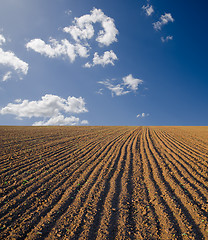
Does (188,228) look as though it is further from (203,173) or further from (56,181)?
(56,181)

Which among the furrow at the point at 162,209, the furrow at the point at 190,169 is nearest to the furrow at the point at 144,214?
the furrow at the point at 162,209

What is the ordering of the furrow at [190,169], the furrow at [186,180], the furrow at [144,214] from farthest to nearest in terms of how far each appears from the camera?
the furrow at [190,169] < the furrow at [186,180] < the furrow at [144,214]

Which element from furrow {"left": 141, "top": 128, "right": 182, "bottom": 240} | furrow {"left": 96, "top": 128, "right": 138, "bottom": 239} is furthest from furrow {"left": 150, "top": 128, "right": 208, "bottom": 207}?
furrow {"left": 96, "top": 128, "right": 138, "bottom": 239}

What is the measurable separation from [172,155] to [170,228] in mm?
6652

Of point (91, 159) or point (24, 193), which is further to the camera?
point (91, 159)

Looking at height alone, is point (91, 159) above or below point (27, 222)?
above

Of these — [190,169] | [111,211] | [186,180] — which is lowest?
[111,211]

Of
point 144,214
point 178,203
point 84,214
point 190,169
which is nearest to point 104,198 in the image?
point 84,214

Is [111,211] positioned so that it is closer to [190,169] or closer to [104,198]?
[104,198]

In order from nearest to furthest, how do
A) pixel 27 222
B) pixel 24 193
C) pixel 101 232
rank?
pixel 101 232
pixel 27 222
pixel 24 193

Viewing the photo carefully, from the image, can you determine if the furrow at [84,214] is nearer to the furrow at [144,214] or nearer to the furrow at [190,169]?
the furrow at [144,214]

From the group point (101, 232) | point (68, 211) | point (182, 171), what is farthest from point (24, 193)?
point (182, 171)

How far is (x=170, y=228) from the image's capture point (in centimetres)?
380

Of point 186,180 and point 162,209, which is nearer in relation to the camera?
point 162,209
